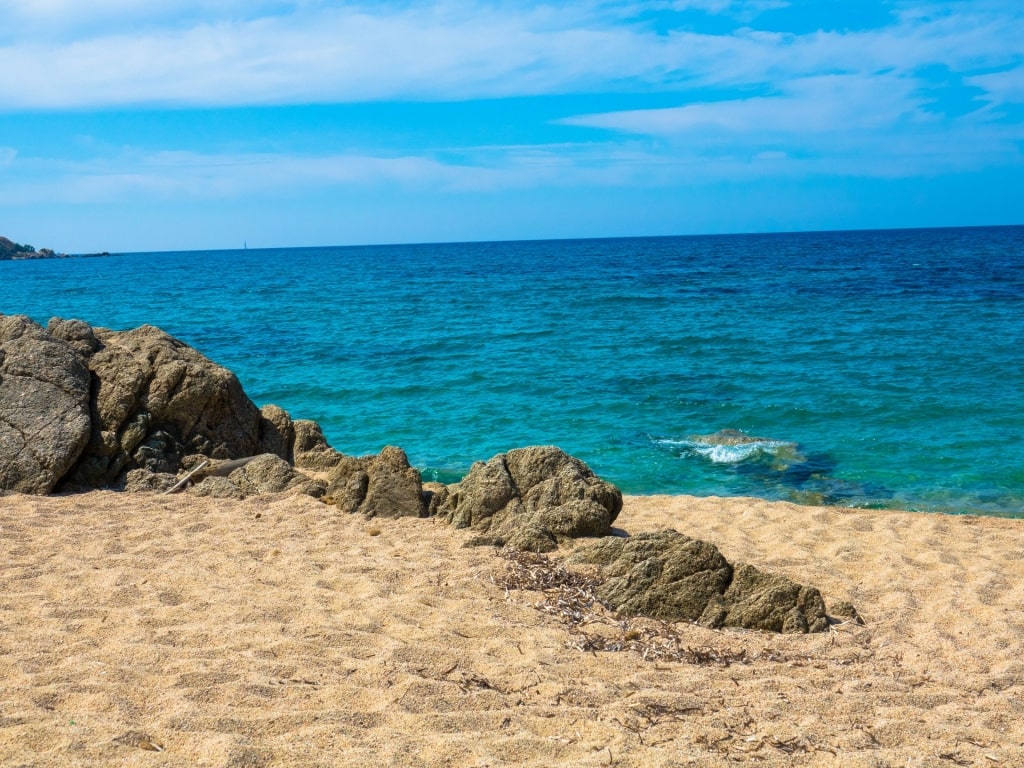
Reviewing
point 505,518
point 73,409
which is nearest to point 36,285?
point 73,409

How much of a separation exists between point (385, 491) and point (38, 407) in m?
4.44

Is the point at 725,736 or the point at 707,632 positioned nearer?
the point at 725,736

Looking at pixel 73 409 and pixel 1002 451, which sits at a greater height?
pixel 73 409

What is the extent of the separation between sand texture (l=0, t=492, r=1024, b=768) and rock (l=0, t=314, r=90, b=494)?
110 cm

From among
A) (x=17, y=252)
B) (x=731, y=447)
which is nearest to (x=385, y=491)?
(x=731, y=447)

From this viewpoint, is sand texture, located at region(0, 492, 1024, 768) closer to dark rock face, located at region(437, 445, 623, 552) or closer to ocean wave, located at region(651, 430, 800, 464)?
dark rock face, located at region(437, 445, 623, 552)

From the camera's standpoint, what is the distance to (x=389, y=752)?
168 inches

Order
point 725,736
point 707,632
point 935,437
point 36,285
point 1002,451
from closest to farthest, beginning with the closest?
point 725,736 → point 707,632 → point 1002,451 → point 935,437 → point 36,285

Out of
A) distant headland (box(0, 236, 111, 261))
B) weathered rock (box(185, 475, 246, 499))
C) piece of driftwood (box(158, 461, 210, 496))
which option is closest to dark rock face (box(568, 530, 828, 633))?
weathered rock (box(185, 475, 246, 499))

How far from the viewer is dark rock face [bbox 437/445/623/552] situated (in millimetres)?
8180

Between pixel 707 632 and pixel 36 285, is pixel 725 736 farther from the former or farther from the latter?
pixel 36 285

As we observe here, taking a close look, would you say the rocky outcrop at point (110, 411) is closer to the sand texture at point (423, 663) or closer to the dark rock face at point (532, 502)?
the sand texture at point (423, 663)

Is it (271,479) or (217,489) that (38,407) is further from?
(271,479)

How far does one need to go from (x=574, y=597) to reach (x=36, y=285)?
73.7 meters
